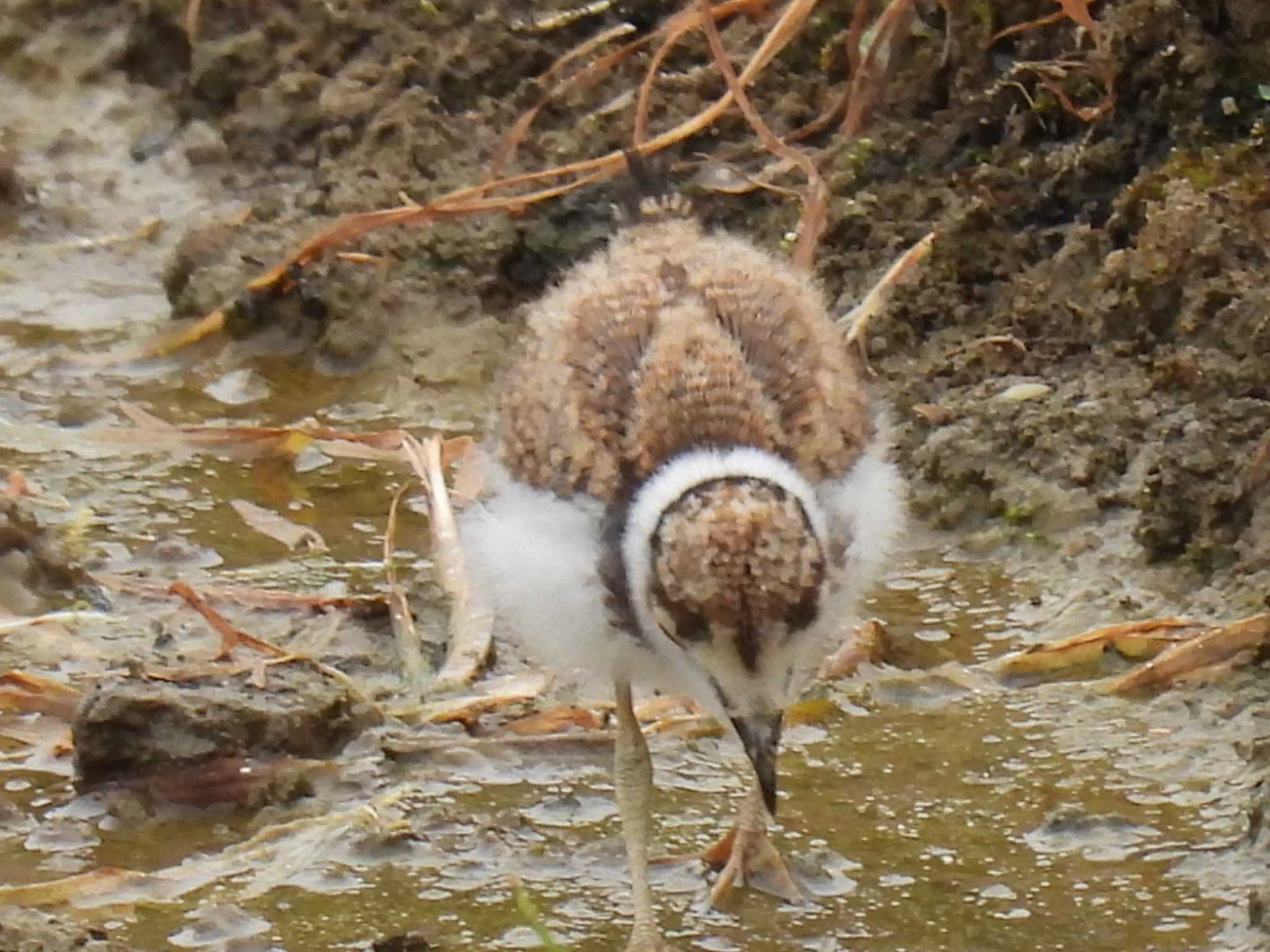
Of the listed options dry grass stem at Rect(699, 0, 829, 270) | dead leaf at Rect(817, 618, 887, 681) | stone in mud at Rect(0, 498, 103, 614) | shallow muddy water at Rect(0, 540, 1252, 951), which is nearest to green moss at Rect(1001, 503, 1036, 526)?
dead leaf at Rect(817, 618, 887, 681)

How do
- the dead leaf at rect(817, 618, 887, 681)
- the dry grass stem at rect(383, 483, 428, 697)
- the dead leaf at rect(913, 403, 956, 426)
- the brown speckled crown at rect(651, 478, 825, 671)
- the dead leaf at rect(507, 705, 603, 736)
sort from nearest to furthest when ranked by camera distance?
the brown speckled crown at rect(651, 478, 825, 671), the dead leaf at rect(507, 705, 603, 736), the dead leaf at rect(817, 618, 887, 681), the dry grass stem at rect(383, 483, 428, 697), the dead leaf at rect(913, 403, 956, 426)

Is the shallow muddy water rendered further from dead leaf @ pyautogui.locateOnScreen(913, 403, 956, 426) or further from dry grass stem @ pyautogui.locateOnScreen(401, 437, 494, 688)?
dead leaf @ pyautogui.locateOnScreen(913, 403, 956, 426)

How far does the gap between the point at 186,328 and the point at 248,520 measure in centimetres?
139

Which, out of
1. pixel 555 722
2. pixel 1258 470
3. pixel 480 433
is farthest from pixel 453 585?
pixel 1258 470

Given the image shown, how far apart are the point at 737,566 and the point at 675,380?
441mm

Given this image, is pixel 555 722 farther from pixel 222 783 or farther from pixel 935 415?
pixel 935 415

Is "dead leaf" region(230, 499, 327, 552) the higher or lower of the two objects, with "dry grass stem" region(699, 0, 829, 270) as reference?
lower

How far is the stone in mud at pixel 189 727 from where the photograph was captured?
167 inches

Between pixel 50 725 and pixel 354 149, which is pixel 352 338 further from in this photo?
pixel 50 725

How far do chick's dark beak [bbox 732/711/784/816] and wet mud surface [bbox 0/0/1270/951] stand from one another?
0.47 metres

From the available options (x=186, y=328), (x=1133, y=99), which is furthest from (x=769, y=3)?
(x=186, y=328)

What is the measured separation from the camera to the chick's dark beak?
134 inches

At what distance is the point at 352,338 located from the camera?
6500 millimetres

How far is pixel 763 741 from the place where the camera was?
342 centimetres
